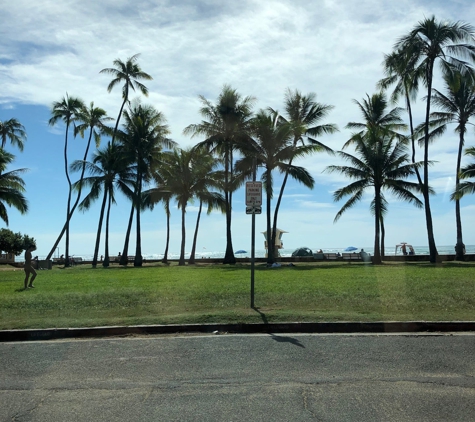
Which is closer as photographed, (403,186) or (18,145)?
(403,186)

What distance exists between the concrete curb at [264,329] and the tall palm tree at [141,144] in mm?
33671

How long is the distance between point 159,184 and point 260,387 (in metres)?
40.1


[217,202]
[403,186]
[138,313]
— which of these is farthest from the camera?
[217,202]

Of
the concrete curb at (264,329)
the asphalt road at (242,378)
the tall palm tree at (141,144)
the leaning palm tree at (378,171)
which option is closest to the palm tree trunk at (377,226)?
the leaning palm tree at (378,171)

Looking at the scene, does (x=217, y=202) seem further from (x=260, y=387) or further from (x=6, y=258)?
(x=260, y=387)

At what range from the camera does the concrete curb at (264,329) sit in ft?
30.1

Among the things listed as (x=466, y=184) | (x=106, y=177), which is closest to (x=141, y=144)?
(x=106, y=177)

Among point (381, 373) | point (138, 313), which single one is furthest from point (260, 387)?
point (138, 313)

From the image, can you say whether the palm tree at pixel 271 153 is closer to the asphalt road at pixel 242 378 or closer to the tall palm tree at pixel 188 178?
the tall palm tree at pixel 188 178

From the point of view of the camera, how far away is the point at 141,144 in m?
42.4

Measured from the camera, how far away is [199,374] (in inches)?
252

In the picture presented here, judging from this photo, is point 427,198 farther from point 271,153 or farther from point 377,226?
point 271,153

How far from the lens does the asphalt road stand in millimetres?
5082

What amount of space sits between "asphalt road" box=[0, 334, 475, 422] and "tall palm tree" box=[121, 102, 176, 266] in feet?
114
